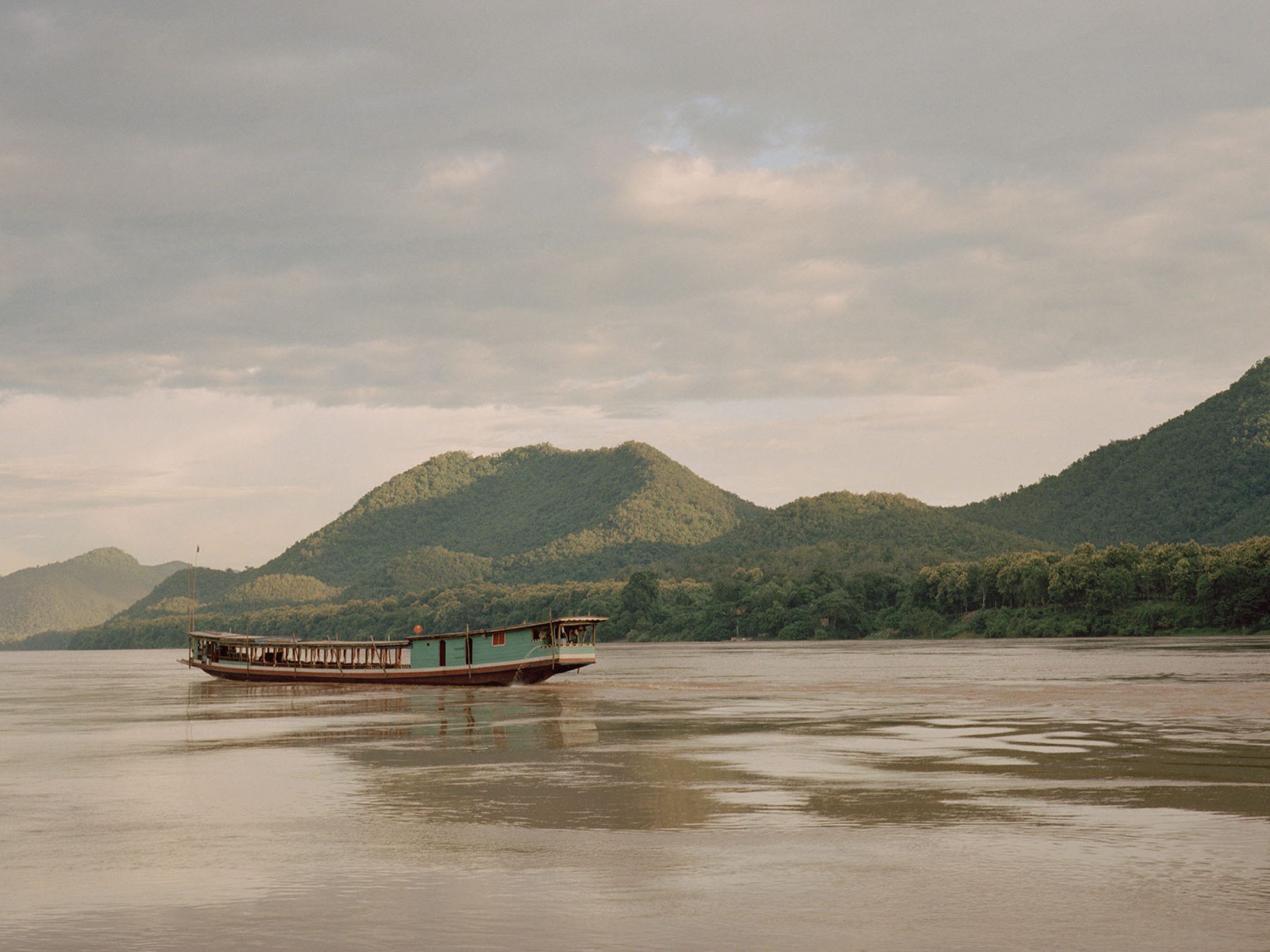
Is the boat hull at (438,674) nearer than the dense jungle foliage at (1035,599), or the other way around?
the boat hull at (438,674)

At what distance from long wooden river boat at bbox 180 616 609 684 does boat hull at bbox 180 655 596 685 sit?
41 mm

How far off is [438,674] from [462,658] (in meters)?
1.80

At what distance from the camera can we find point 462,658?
262 ft

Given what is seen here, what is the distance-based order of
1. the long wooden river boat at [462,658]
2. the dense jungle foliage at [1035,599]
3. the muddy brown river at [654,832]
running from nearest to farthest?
1. the muddy brown river at [654,832]
2. the long wooden river boat at [462,658]
3. the dense jungle foliage at [1035,599]

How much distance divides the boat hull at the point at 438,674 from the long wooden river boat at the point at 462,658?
0.04 meters

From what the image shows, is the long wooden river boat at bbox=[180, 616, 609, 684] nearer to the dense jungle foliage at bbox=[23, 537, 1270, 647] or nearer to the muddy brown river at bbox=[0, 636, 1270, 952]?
the muddy brown river at bbox=[0, 636, 1270, 952]

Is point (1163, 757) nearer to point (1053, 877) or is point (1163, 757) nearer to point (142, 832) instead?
point (1053, 877)

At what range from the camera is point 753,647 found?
6324 inches

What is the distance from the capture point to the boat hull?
77938mm

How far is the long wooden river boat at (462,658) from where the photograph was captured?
77875 millimetres

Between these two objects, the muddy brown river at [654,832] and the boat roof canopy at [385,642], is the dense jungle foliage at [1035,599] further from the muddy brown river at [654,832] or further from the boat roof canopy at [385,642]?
the muddy brown river at [654,832]

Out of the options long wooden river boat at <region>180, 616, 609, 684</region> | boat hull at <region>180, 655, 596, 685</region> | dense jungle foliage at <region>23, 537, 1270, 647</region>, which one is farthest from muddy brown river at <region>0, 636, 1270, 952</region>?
dense jungle foliage at <region>23, 537, 1270, 647</region>

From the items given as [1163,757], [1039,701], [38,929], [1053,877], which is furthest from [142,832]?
[1039,701]

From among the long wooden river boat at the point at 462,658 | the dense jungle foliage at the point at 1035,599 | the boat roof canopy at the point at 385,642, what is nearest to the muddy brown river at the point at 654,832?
the boat roof canopy at the point at 385,642
